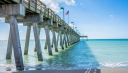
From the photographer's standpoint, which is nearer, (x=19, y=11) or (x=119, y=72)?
(x=119, y=72)

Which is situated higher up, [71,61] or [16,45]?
[16,45]

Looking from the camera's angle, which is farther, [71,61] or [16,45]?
[71,61]

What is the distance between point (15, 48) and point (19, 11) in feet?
9.26

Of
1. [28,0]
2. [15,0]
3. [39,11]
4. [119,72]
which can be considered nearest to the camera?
[119,72]

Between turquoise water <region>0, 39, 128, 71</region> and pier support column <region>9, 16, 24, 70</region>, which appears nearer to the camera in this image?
pier support column <region>9, 16, 24, 70</region>

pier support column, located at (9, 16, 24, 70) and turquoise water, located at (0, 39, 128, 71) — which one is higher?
pier support column, located at (9, 16, 24, 70)

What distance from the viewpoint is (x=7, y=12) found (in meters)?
10.7

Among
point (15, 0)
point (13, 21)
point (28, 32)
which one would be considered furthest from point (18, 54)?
point (28, 32)

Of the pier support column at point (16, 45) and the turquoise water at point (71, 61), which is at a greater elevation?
the pier support column at point (16, 45)

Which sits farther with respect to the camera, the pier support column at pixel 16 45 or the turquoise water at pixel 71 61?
the turquoise water at pixel 71 61

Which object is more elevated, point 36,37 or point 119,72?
point 36,37

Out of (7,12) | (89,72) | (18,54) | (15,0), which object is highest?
(15,0)

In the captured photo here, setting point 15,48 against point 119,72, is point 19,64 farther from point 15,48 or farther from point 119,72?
point 119,72

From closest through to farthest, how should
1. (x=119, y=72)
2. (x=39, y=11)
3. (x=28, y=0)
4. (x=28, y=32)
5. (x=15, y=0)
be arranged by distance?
(x=119, y=72), (x=15, y=0), (x=28, y=0), (x=39, y=11), (x=28, y=32)
